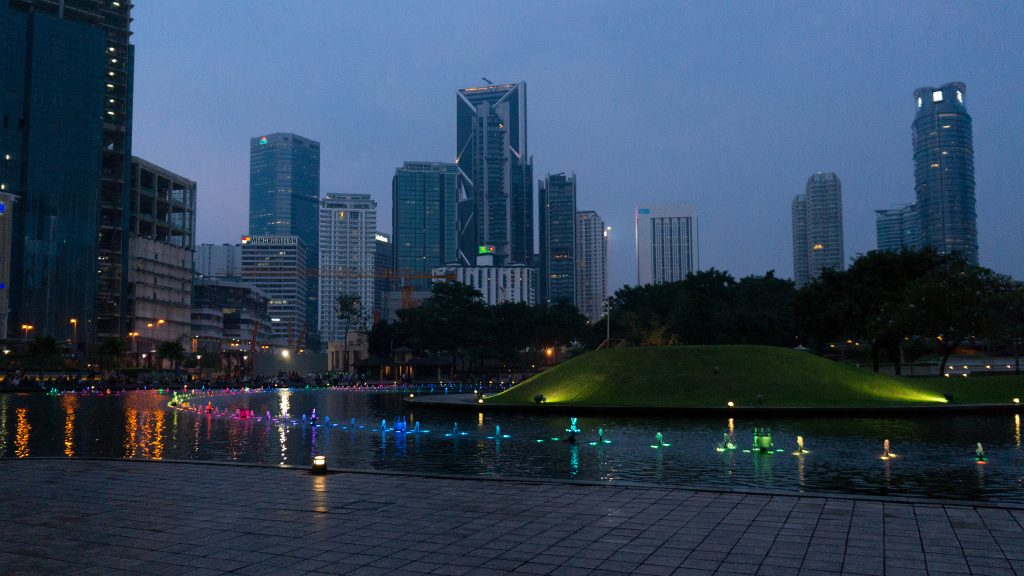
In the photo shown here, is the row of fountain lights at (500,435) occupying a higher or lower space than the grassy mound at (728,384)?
lower

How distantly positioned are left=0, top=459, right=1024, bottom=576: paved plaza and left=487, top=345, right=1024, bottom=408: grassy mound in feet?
99.8

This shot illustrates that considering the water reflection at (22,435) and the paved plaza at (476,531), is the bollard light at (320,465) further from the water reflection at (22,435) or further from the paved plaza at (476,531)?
the water reflection at (22,435)

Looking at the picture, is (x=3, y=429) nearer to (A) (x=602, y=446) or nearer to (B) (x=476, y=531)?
(A) (x=602, y=446)

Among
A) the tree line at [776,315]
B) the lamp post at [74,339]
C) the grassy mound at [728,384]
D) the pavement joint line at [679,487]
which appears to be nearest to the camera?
the pavement joint line at [679,487]

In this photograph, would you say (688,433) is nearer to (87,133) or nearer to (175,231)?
(87,133)

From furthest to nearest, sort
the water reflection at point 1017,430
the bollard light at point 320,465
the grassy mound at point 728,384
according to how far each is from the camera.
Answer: the grassy mound at point 728,384 → the water reflection at point 1017,430 → the bollard light at point 320,465

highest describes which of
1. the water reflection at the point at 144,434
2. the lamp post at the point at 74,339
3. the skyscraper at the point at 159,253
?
the skyscraper at the point at 159,253

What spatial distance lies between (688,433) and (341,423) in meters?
17.4

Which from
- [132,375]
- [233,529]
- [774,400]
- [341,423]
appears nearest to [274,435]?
[341,423]

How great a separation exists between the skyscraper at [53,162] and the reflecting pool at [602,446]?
3775 inches

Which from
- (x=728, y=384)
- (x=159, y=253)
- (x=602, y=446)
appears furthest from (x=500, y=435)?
(x=159, y=253)

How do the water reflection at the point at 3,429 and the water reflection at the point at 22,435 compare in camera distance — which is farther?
the water reflection at the point at 3,429

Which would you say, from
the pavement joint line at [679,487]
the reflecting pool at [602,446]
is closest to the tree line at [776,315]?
the reflecting pool at [602,446]

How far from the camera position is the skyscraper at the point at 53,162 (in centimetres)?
12606
